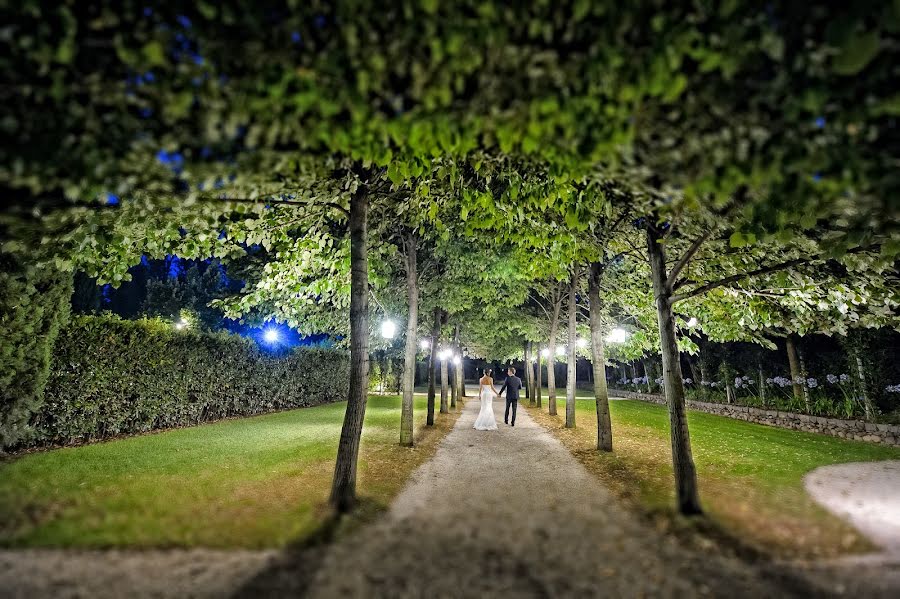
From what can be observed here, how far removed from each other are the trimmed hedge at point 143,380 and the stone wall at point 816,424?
2075 cm

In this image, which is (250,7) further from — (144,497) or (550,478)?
(550,478)

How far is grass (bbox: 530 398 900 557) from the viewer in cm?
438

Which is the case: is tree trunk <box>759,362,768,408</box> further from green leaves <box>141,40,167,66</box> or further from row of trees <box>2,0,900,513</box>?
green leaves <box>141,40,167,66</box>

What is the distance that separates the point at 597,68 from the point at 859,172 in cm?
203

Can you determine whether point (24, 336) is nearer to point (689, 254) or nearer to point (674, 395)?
point (674, 395)

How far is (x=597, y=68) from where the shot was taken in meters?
2.96

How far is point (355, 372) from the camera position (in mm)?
5934

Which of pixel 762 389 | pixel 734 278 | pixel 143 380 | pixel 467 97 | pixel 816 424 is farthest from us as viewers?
pixel 762 389

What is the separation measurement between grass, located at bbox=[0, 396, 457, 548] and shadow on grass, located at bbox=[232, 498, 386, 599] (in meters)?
0.16

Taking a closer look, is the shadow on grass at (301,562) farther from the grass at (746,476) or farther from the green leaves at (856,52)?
the green leaves at (856,52)

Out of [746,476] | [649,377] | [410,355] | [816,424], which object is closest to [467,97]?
[746,476]

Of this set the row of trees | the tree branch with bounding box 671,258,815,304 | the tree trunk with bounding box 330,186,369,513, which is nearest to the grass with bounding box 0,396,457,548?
the tree trunk with bounding box 330,186,369,513

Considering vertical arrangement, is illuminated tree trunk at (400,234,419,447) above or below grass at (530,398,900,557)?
above

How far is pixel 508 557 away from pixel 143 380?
37.2 feet
